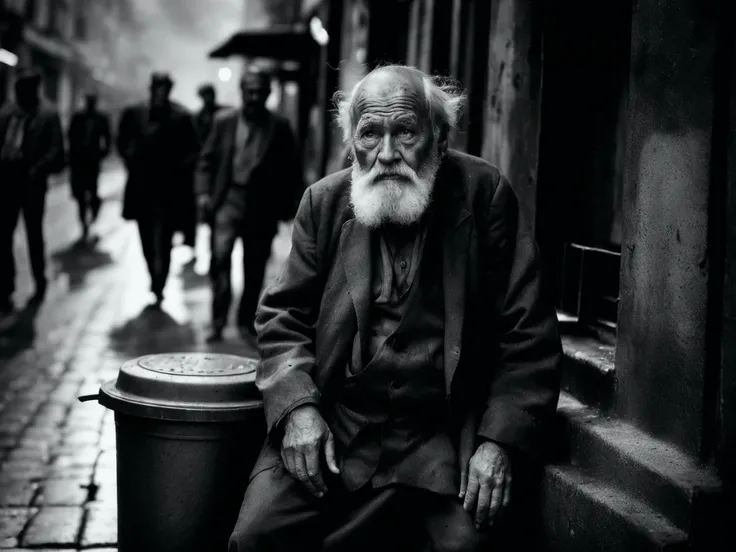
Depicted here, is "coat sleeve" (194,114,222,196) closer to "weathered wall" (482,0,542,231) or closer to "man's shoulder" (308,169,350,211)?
"weathered wall" (482,0,542,231)

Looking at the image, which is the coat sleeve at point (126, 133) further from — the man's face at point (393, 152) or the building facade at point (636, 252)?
the man's face at point (393, 152)

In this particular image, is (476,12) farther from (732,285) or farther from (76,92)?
(76,92)

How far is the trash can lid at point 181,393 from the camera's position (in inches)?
126

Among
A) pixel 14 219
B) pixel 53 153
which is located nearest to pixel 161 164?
pixel 53 153

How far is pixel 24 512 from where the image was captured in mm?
4105

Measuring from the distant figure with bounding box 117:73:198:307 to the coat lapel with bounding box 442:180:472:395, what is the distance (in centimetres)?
726

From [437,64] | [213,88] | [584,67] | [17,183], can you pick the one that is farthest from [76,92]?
[584,67]

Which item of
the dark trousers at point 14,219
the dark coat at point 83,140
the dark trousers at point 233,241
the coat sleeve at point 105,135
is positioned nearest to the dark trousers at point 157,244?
the dark trousers at point 14,219

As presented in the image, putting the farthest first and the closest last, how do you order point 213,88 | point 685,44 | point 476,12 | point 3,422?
point 213,88, point 476,12, point 3,422, point 685,44

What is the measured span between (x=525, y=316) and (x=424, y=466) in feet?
1.99

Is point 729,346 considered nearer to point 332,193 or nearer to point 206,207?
point 332,193

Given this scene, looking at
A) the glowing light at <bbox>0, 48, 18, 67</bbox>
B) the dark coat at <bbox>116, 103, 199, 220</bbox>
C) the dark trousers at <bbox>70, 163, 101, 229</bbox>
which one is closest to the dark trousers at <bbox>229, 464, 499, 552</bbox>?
the dark coat at <bbox>116, 103, 199, 220</bbox>

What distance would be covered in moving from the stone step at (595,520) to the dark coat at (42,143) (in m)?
7.89

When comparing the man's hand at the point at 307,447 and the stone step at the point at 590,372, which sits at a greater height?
the stone step at the point at 590,372
